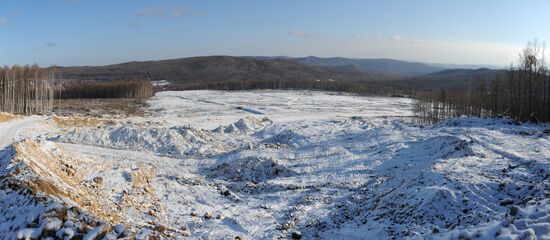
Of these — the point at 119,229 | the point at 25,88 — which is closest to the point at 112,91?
the point at 25,88

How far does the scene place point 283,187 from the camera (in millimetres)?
21375

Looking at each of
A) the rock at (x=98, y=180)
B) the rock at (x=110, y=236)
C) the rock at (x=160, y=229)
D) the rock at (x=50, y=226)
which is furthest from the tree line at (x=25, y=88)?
the rock at (x=110, y=236)

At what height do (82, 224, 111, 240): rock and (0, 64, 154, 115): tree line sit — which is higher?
(0, 64, 154, 115): tree line

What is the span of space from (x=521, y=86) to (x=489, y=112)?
9.50 metres

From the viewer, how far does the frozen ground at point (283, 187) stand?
1105 centimetres

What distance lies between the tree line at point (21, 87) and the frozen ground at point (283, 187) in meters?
29.7

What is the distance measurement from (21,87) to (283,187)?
178 feet

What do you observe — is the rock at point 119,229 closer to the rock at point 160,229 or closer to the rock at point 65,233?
the rock at point 65,233

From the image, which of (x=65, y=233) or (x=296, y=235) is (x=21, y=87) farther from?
(x=65, y=233)

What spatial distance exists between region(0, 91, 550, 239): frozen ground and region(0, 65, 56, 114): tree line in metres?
29.7

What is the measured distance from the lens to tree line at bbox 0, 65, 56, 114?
58.1m

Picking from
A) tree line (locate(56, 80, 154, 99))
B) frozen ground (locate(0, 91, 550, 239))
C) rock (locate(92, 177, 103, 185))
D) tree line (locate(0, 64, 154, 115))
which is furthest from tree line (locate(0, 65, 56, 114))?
rock (locate(92, 177, 103, 185))

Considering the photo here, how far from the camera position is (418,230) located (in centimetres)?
1237

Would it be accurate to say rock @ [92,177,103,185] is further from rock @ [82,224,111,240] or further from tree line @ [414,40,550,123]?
tree line @ [414,40,550,123]
